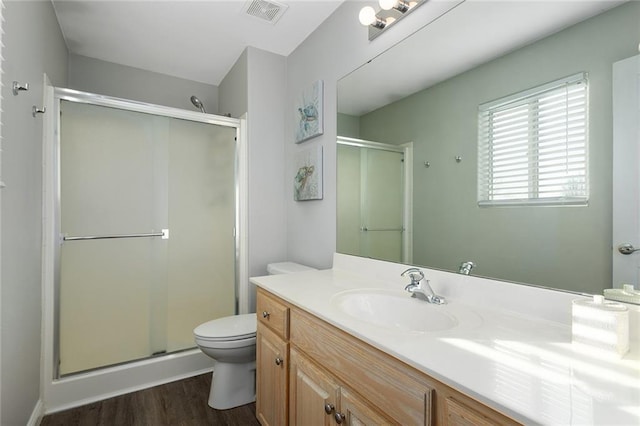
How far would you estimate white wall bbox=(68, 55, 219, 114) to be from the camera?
2.69m

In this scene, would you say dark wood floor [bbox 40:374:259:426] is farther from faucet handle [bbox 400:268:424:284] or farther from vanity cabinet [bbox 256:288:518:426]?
faucet handle [bbox 400:268:424:284]

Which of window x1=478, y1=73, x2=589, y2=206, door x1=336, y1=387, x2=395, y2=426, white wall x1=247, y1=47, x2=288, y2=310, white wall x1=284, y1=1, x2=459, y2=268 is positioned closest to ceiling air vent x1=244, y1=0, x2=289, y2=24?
white wall x1=284, y1=1, x2=459, y2=268

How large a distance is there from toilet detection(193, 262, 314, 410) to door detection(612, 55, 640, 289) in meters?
1.66

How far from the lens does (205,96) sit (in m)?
3.23

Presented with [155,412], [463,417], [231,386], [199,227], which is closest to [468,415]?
[463,417]

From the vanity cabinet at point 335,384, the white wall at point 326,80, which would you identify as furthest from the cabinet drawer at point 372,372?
the white wall at point 326,80

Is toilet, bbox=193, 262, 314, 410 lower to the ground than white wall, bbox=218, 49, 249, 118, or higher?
lower

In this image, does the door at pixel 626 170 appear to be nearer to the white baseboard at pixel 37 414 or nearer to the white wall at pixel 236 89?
the white wall at pixel 236 89

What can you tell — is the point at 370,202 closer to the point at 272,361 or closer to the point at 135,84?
the point at 272,361

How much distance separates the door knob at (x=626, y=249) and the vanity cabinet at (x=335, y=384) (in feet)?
1.99

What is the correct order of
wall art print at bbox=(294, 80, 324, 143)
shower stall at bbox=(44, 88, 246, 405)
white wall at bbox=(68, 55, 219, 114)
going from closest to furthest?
shower stall at bbox=(44, 88, 246, 405), wall art print at bbox=(294, 80, 324, 143), white wall at bbox=(68, 55, 219, 114)

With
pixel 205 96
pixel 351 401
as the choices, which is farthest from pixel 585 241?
pixel 205 96

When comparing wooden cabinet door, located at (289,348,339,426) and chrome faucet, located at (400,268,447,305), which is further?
chrome faucet, located at (400,268,447,305)

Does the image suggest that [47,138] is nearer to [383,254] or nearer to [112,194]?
[112,194]
